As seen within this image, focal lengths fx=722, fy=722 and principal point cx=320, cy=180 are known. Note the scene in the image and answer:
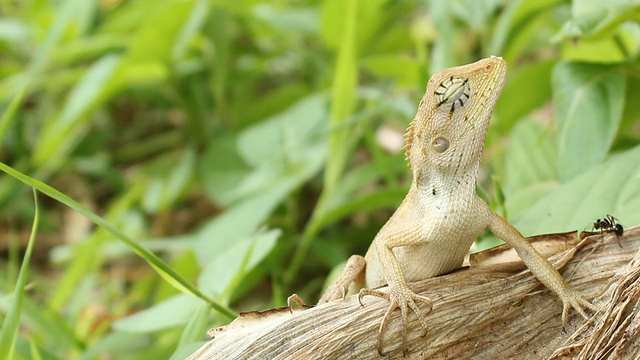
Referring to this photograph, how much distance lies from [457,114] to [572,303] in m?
0.61

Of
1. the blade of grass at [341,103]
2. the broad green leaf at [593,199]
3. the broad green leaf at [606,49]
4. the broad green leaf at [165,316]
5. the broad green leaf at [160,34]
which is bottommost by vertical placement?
the broad green leaf at [593,199]

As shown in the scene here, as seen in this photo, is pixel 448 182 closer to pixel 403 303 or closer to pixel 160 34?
pixel 403 303

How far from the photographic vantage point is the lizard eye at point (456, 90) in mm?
2049

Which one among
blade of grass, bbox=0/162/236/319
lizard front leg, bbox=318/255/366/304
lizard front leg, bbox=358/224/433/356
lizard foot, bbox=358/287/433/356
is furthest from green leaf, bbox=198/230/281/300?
lizard foot, bbox=358/287/433/356

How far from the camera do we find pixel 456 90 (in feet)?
6.74

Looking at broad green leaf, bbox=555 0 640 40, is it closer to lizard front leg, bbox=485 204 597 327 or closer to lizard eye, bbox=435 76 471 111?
lizard eye, bbox=435 76 471 111

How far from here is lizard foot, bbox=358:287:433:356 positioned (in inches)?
71.6

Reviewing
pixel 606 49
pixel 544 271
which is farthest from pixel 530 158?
pixel 544 271

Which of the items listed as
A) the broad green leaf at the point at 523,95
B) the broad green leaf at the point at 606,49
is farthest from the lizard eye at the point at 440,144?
the broad green leaf at the point at 523,95

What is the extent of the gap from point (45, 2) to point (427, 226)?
14.5 feet

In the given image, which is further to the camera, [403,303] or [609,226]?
[609,226]

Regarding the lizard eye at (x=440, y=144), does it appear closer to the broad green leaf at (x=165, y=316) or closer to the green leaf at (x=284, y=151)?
the broad green leaf at (x=165, y=316)

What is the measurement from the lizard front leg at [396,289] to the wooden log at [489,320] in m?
0.02

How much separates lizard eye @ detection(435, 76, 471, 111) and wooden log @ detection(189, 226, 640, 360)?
444 mm
